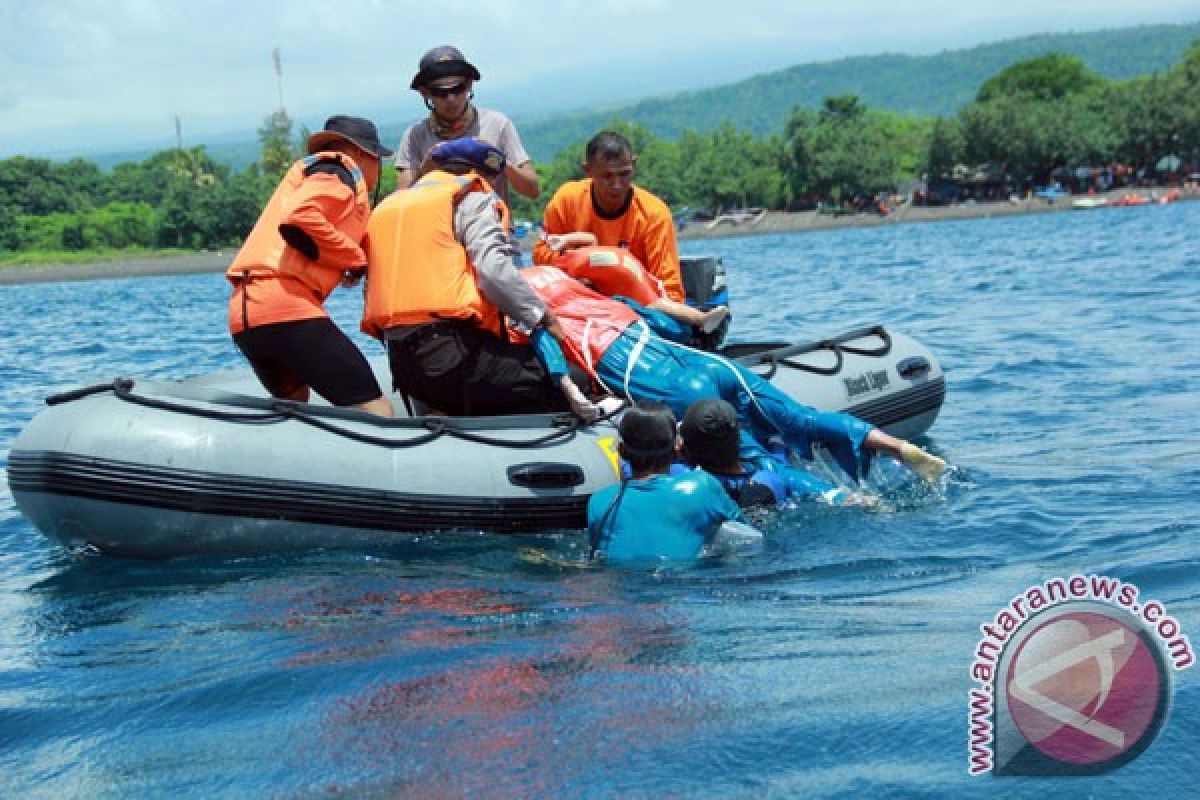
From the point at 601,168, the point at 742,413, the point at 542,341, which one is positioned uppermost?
the point at 601,168

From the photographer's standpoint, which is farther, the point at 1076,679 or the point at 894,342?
the point at 894,342

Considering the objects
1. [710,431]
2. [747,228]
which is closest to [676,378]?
Result: [710,431]

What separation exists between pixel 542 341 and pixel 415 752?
286 centimetres

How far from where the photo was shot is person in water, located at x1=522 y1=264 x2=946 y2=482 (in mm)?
6266

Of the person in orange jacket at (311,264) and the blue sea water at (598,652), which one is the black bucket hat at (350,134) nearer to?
the person in orange jacket at (311,264)

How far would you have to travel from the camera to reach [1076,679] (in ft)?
10.5

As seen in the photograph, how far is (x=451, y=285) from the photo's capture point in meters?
5.84

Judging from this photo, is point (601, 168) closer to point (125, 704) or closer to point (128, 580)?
point (128, 580)

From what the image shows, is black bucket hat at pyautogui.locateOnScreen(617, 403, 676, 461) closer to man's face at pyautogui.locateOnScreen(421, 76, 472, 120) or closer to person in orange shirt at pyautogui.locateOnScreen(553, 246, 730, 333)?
person in orange shirt at pyautogui.locateOnScreen(553, 246, 730, 333)

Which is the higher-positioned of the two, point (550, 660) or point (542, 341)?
point (542, 341)

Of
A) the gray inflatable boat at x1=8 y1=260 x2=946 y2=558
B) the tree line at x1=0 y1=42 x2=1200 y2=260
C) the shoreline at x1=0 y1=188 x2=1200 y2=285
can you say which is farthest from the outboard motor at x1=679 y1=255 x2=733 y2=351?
the tree line at x1=0 y1=42 x2=1200 y2=260

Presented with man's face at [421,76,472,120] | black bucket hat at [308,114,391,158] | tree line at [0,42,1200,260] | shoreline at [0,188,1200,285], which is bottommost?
shoreline at [0,188,1200,285]

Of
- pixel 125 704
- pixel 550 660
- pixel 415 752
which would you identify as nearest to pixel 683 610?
pixel 550 660

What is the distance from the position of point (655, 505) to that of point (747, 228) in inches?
2898
